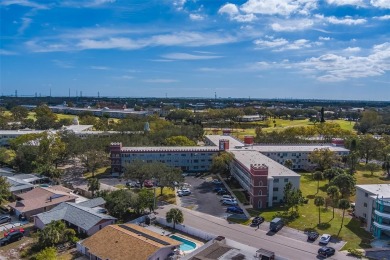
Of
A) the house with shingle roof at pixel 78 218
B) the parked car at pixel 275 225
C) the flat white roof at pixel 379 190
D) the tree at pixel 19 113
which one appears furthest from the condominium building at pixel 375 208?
the tree at pixel 19 113

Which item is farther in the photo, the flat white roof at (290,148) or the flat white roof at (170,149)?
the flat white roof at (290,148)

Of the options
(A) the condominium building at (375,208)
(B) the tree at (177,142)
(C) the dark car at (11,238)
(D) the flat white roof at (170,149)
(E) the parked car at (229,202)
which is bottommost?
(C) the dark car at (11,238)

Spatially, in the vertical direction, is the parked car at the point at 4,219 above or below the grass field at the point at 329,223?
below

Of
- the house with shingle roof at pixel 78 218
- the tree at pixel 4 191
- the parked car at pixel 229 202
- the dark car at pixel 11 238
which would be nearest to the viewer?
the dark car at pixel 11 238

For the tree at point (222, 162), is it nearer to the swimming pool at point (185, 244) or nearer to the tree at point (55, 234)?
the swimming pool at point (185, 244)

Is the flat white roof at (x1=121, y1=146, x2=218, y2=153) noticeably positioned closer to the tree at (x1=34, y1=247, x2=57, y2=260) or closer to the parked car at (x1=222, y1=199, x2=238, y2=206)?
the parked car at (x1=222, y1=199, x2=238, y2=206)

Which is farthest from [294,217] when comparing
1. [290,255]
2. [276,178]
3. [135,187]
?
[135,187]
